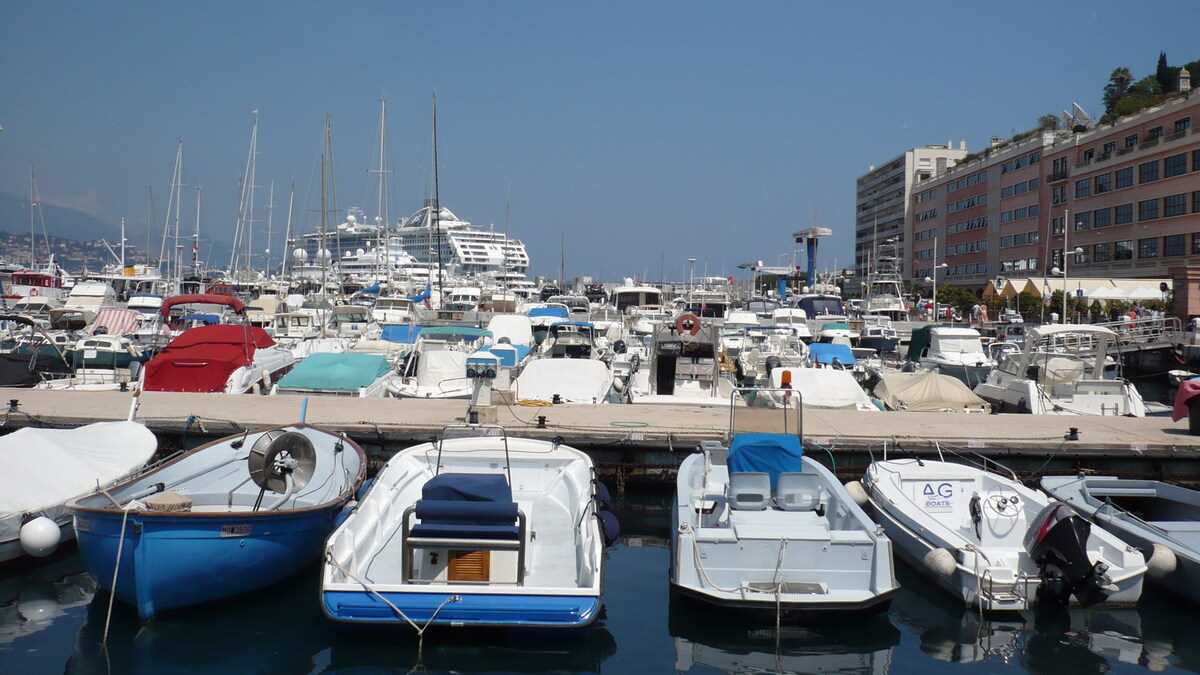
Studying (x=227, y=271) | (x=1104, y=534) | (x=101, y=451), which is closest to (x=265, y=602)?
(x=101, y=451)

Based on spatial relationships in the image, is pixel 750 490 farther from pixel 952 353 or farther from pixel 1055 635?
pixel 952 353

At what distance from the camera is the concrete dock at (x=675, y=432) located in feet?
53.5

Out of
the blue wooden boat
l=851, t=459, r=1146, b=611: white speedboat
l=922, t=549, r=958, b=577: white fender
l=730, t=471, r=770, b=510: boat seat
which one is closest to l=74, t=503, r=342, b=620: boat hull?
the blue wooden boat

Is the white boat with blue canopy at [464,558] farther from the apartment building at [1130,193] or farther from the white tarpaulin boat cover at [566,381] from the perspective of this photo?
the apartment building at [1130,193]

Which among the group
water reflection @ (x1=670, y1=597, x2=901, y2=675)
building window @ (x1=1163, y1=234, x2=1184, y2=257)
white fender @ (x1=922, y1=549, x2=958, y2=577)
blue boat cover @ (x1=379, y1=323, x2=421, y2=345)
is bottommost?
water reflection @ (x1=670, y1=597, x2=901, y2=675)

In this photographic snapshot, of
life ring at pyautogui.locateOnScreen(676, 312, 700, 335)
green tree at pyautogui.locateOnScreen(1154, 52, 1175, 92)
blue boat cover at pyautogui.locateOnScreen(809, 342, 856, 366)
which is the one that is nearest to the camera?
life ring at pyautogui.locateOnScreen(676, 312, 700, 335)

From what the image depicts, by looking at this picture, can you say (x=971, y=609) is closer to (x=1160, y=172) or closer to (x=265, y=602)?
(x=265, y=602)

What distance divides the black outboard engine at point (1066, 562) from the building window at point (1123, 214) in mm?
51857

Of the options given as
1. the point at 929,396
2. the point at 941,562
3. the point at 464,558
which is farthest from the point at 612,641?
the point at 929,396

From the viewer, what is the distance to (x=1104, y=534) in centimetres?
1122

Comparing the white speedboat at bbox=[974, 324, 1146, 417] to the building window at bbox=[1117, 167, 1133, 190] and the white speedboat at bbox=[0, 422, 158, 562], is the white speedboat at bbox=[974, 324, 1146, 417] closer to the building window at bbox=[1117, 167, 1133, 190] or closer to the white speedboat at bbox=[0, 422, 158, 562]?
the white speedboat at bbox=[0, 422, 158, 562]

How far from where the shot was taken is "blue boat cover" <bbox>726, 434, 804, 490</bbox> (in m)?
12.4

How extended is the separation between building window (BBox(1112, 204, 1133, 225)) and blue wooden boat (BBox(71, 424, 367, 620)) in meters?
54.8

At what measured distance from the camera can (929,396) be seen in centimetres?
2153
